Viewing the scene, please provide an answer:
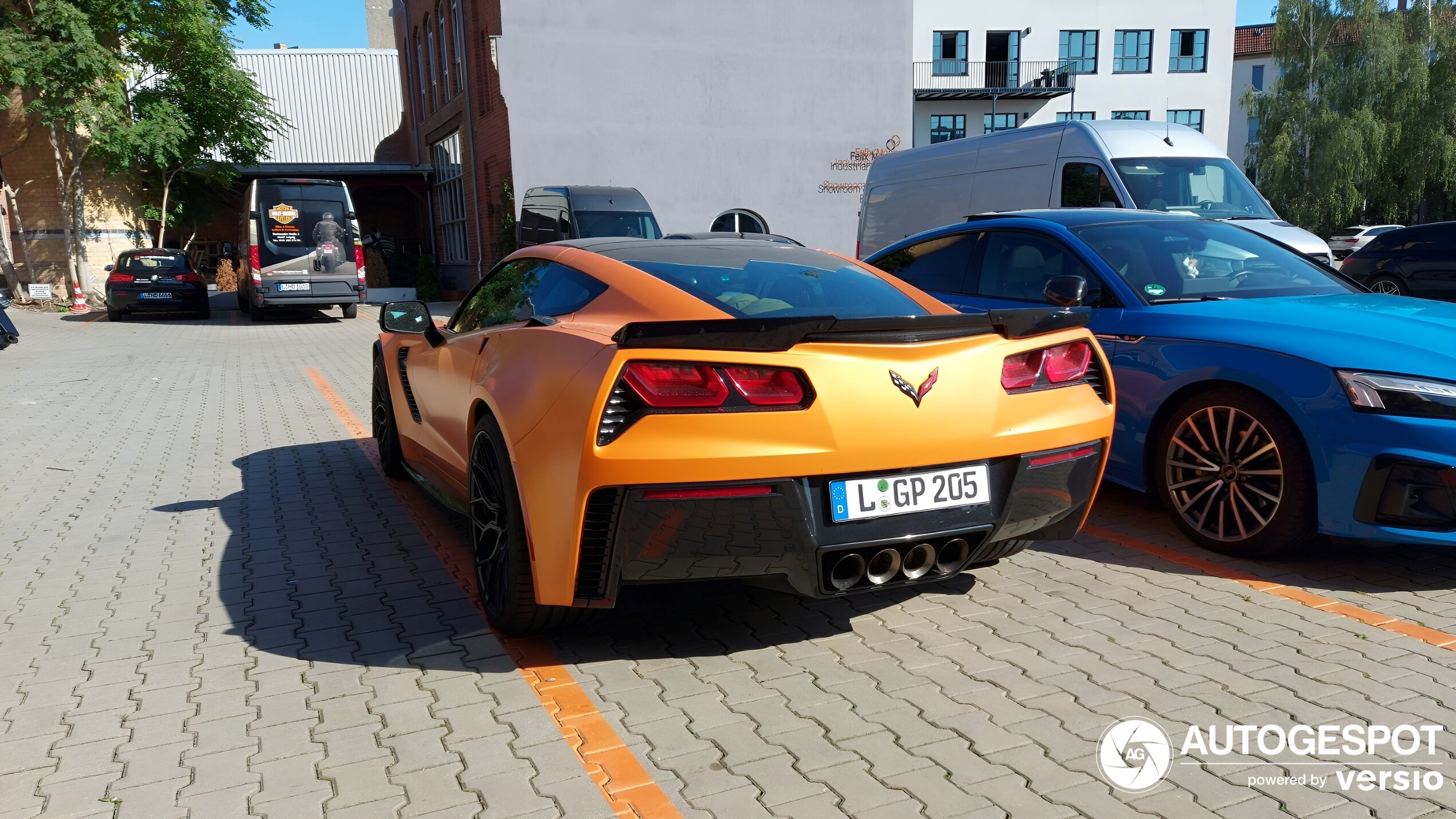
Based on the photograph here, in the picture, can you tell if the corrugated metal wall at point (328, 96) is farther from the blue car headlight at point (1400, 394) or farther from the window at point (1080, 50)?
the blue car headlight at point (1400, 394)

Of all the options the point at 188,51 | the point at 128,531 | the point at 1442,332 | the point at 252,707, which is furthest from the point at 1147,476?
the point at 188,51

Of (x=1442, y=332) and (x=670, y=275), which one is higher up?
(x=670, y=275)

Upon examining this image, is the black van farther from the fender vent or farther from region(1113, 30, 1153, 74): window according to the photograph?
region(1113, 30, 1153, 74): window

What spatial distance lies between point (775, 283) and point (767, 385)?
0.95 m

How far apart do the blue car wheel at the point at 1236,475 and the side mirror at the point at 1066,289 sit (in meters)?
0.70

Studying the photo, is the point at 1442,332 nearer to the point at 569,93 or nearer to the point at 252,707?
the point at 252,707

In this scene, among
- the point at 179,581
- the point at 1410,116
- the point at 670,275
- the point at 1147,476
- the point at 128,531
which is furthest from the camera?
the point at 1410,116

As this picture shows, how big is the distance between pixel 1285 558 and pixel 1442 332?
1117mm

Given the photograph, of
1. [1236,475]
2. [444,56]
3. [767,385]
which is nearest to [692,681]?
[767,385]

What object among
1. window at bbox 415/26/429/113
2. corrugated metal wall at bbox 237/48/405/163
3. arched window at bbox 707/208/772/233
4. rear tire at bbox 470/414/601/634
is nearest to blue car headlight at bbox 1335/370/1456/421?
rear tire at bbox 470/414/601/634

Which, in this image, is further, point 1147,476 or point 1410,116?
point 1410,116

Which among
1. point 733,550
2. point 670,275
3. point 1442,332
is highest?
point 670,275

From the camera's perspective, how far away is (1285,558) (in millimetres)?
4480

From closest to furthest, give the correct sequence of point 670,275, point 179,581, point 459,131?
point 670,275
point 179,581
point 459,131
